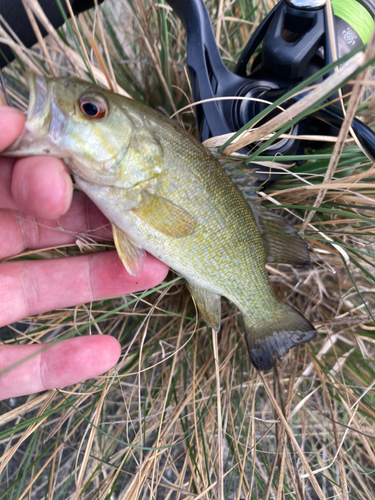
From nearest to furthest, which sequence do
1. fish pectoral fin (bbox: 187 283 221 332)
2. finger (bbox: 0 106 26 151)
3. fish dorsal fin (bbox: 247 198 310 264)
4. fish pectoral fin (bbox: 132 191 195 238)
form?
1. finger (bbox: 0 106 26 151)
2. fish pectoral fin (bbox: 132 191 195 238)
3. fish dorsal fin (bbox: 247 198 310 264)
4. fish pectoral fin (bbox: 187 283 221 332)

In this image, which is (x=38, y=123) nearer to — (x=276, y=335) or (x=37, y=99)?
(x=37, y=99)

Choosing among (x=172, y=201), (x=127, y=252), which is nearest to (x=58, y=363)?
(x=127, y=252)

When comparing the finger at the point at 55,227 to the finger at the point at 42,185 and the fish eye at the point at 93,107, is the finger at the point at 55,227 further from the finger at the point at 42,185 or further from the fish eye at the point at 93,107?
the fish eye at the point at 93,107

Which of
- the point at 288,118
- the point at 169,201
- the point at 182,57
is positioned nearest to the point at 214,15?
the point at 182,57

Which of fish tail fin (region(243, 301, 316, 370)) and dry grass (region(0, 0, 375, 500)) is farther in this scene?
dry grass (region(0, 0, 375, 500))

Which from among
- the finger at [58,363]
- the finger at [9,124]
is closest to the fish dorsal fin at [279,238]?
the finger at [58,363]

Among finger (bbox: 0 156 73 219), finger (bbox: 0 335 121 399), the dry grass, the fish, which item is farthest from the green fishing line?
finger (bbox: 0 335 121 399)

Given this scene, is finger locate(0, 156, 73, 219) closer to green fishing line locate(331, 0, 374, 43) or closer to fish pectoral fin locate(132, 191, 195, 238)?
fish pectoral fin locate(132, 191, 195, 238)
